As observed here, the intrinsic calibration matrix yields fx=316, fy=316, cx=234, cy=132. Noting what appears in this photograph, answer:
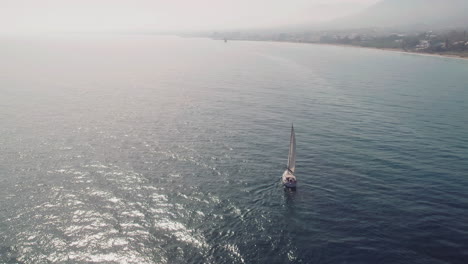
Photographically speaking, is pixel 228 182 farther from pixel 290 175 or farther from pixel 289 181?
pixel 290 175

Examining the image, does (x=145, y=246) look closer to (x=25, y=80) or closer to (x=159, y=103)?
(x=159, y=103)

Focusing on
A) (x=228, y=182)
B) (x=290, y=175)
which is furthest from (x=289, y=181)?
(x=228, y=182)

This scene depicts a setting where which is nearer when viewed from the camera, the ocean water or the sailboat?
the ocean water

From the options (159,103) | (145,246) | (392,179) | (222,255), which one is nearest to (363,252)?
(222,255)

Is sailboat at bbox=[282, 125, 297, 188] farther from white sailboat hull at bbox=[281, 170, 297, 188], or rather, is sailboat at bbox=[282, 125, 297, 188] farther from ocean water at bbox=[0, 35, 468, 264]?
ocean water at bbox=[0, 35, 468, 264]

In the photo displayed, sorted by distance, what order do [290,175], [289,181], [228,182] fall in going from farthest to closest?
[228,182]
[290,175]
[289,181]

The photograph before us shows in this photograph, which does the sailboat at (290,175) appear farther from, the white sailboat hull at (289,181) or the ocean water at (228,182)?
the ocean water at (228,182)

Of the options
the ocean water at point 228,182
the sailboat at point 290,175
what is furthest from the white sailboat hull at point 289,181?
the ocean water at point 228,182

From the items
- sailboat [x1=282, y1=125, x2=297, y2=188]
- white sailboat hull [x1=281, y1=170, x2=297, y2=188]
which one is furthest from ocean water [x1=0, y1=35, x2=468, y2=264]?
sailboat [x1=282, y1=125, x2=297, y2=188]
